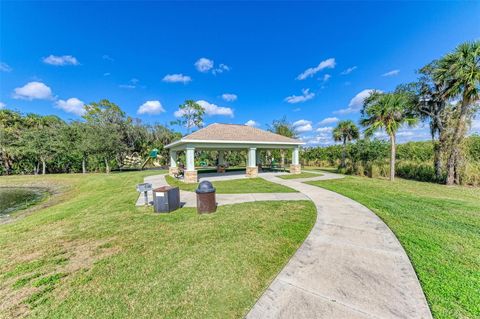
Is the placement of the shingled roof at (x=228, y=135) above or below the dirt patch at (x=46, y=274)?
above

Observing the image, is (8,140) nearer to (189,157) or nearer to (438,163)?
(189,157)

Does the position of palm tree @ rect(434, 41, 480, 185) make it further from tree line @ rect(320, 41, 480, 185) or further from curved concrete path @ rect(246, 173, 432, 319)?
curved concrete path @ rect(246, 173, 432, 319)

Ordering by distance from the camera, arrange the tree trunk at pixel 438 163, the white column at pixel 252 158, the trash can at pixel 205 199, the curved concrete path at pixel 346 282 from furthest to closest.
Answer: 1. the white column at pixel 252 158
2. the tree trunk at pixel 438 163
3. the trash can at pixel 205 199
4. the curved concrete path at pixel 346 282

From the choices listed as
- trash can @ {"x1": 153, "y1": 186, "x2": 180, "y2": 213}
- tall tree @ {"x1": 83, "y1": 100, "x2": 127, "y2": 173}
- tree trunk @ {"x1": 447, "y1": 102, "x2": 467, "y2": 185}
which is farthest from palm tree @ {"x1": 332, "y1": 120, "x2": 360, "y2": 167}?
tall tree @ {"x1": 83, "y1": 100, "x2": 127, "y2": 173}

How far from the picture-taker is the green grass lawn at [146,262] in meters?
2.49

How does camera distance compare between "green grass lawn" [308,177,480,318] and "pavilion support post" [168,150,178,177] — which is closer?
"green grass lawn" [308,177,480,318]

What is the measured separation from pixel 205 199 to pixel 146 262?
2768 mm

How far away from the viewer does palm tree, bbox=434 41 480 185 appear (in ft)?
34.0

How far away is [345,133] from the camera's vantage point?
20.1m

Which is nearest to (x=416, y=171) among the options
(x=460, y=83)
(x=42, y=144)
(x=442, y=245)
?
(x=460, y=83)

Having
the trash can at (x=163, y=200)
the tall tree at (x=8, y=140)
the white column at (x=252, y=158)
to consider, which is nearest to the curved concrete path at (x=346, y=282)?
the trash can at (x=163, y=200)

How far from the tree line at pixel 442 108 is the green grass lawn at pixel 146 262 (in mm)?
11957

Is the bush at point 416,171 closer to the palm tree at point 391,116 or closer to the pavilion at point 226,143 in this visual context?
the palm tree at point 391,116

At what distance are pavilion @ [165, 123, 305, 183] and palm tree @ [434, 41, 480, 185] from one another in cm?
958
